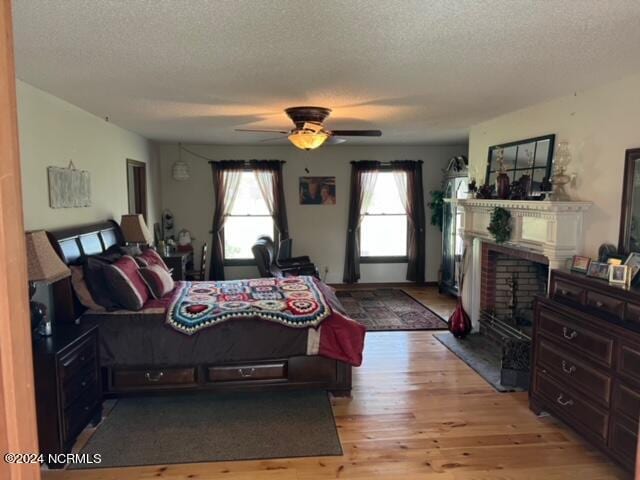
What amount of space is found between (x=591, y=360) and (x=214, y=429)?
2.54 m

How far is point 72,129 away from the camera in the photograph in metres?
4.02

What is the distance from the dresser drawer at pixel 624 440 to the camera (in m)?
2.44

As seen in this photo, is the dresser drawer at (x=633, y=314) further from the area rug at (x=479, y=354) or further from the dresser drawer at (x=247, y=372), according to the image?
the dresser drawer at (x=247, y=372)

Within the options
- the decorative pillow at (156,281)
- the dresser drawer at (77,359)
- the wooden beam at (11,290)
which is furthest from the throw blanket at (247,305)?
the wooden beam at (11,290)

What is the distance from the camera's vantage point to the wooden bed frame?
342 cm

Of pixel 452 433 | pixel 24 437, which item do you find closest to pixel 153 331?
pixel 452 433

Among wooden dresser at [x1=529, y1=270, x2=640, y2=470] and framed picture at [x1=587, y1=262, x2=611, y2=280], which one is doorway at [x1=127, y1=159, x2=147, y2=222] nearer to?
wooden dresser at [x1=529, y1=270, x2=640, y2=470]

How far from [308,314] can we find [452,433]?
134 cm

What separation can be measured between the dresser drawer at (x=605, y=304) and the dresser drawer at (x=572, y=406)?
570 mm

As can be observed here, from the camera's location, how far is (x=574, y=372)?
9.61 feet

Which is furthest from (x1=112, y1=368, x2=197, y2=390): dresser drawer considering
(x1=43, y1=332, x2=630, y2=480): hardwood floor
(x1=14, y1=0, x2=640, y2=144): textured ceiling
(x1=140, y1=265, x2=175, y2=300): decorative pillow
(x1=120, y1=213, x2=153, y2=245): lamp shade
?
(x1=14, y1=0, x2=640, y2=144): textured ceiling

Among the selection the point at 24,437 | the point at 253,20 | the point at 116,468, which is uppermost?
the point at 253,20

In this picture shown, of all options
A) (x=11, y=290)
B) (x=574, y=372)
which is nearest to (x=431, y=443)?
(x=574, y=372)

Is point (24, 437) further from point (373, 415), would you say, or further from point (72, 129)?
point (72, 129)
